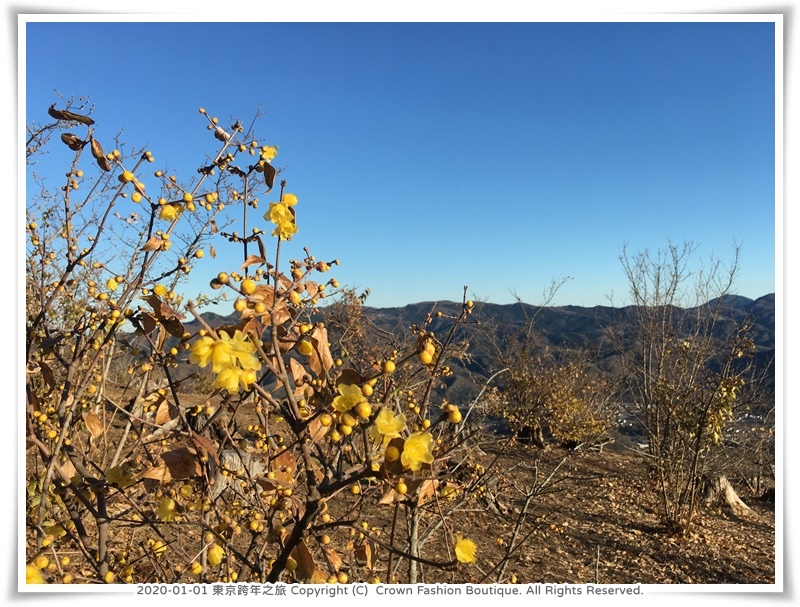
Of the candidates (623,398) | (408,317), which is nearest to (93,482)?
(408,317)

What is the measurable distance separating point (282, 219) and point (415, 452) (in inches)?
23.0

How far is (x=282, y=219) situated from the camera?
43.8 inches

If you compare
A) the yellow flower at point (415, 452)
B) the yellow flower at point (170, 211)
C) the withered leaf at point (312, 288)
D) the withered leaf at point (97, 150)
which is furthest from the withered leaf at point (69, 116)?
the yellow flower at point (415, 452)

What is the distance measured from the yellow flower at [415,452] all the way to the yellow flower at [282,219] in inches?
21.1

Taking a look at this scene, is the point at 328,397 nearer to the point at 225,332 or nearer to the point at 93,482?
the point at 225,332

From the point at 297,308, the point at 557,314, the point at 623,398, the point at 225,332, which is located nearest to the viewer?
the point at 225,332

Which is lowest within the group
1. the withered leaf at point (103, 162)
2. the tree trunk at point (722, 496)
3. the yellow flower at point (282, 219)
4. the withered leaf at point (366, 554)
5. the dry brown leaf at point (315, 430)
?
the tree trunk at point (722, 496)

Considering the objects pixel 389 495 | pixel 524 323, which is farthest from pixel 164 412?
pixel 524 323

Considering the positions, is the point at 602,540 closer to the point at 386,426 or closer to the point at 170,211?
the point at 386,426

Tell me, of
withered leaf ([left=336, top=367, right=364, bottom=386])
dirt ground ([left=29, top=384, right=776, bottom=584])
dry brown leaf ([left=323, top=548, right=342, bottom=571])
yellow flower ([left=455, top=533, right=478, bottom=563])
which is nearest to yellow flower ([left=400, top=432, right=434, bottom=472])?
withered leaf ([left=336, top=367, right=364, bottom=386])

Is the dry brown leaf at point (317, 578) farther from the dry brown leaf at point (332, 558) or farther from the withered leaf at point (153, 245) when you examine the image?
the withered leaf at point (153, 245)

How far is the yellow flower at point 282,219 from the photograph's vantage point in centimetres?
110
